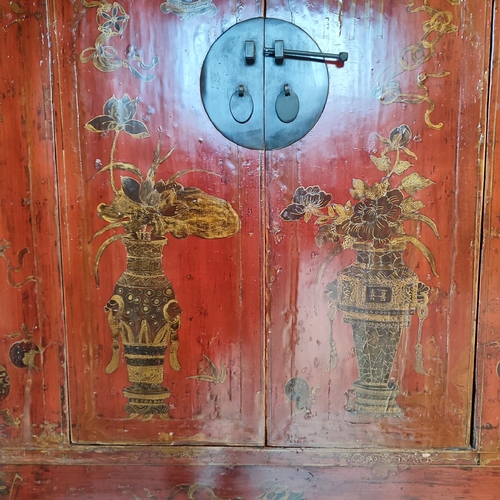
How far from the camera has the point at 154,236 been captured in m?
1.25

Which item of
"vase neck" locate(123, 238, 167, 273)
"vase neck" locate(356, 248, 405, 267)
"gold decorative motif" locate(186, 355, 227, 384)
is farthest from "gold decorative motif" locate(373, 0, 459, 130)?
"gold decorative motif" locate(186, 355, 227, 384)

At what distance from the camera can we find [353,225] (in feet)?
4.04

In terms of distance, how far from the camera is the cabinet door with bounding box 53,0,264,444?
1183 millimetres

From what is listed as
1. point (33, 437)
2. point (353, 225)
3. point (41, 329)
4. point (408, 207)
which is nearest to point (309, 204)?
point (353, 225)

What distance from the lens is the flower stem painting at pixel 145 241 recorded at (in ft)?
4.01

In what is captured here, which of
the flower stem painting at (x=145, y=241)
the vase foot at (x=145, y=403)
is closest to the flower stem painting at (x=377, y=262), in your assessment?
the flower stem painting at (x=145, y=241)

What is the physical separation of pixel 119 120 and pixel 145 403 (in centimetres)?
78

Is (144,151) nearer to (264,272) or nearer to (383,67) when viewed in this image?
(264,272)

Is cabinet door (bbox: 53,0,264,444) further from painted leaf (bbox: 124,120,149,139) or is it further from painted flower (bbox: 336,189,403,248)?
painted flower (bbox: 336,189,403,248)

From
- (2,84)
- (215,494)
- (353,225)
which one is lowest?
(215,494)

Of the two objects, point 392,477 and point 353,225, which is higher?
point 353,225

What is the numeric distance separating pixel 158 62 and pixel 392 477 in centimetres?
128

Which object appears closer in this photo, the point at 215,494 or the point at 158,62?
the point at 158,62

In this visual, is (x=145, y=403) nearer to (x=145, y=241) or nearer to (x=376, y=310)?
(x=145, y=241)
